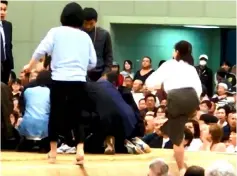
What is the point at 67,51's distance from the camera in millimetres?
8102

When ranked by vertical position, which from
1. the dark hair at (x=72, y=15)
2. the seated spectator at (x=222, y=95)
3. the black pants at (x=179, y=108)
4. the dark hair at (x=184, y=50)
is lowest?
the seated spectator at (x=222, y=95)

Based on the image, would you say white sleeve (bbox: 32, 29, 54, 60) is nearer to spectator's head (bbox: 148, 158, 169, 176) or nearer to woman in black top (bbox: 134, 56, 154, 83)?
spectator's head (bbox: 148, 158, 169, 176)

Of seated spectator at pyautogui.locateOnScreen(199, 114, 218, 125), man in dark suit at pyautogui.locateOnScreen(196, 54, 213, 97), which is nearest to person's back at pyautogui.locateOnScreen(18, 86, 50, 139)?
seated spectator at pyautogui.locateOnScreen(199, 114, 218, 125)

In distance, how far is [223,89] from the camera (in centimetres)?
1524

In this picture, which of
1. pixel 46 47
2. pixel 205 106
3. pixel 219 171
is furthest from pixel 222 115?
pixel 219 171

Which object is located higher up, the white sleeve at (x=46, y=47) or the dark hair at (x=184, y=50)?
the white sleeve at (x=46, y=47)

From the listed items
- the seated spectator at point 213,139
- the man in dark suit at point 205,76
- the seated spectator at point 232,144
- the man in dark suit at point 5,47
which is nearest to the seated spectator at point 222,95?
the man in dark suit at point 205,76

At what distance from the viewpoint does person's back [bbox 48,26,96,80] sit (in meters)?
8.09

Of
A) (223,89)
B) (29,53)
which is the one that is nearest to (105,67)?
(223,89)

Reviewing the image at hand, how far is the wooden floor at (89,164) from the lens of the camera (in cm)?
812

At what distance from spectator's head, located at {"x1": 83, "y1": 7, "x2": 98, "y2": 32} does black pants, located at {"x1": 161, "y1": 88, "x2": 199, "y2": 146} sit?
48.6 inches

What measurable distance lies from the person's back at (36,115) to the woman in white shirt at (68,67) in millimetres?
908

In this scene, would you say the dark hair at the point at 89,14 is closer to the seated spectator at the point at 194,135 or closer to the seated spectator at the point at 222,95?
the seated spectator at the point at 194,135

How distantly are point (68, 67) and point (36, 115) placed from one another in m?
1.38
